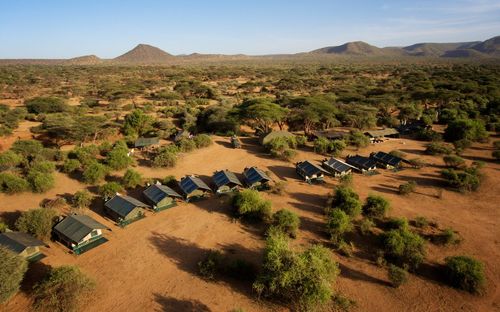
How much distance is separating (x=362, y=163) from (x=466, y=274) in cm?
1413

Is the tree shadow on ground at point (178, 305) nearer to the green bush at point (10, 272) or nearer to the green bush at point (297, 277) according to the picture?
the green bush at point (297, 277)

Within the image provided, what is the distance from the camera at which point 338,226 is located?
17312mm

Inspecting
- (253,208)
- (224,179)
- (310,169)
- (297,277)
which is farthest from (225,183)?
(297,277)

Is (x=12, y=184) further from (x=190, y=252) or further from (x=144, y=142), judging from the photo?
(x=190, y=252)

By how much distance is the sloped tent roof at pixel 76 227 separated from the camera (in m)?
16.4

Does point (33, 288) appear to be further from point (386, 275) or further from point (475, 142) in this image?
point (475, 142)

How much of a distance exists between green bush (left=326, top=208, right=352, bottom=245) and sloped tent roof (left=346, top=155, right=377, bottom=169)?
9988 mm

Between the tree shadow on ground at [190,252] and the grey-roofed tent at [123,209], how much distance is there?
228 centimetres

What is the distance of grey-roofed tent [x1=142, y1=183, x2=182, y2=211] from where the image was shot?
20433 millimetres

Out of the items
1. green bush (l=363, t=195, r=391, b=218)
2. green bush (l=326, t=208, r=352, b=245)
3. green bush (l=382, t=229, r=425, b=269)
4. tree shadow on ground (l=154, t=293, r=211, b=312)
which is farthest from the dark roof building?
tree shadow on ground (l=154, t=293, r=211, b=312)

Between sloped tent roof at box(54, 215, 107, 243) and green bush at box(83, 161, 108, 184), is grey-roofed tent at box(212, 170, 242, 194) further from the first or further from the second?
green bush at box(83, 161, 108, 184)

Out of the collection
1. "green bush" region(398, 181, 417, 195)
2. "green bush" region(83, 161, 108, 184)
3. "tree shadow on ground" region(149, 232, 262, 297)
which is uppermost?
"green bush" region(83, 161, 108, 184)

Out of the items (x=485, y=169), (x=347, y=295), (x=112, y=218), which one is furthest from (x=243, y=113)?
(x=347, y=295)

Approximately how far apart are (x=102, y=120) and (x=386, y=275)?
32525 mm
